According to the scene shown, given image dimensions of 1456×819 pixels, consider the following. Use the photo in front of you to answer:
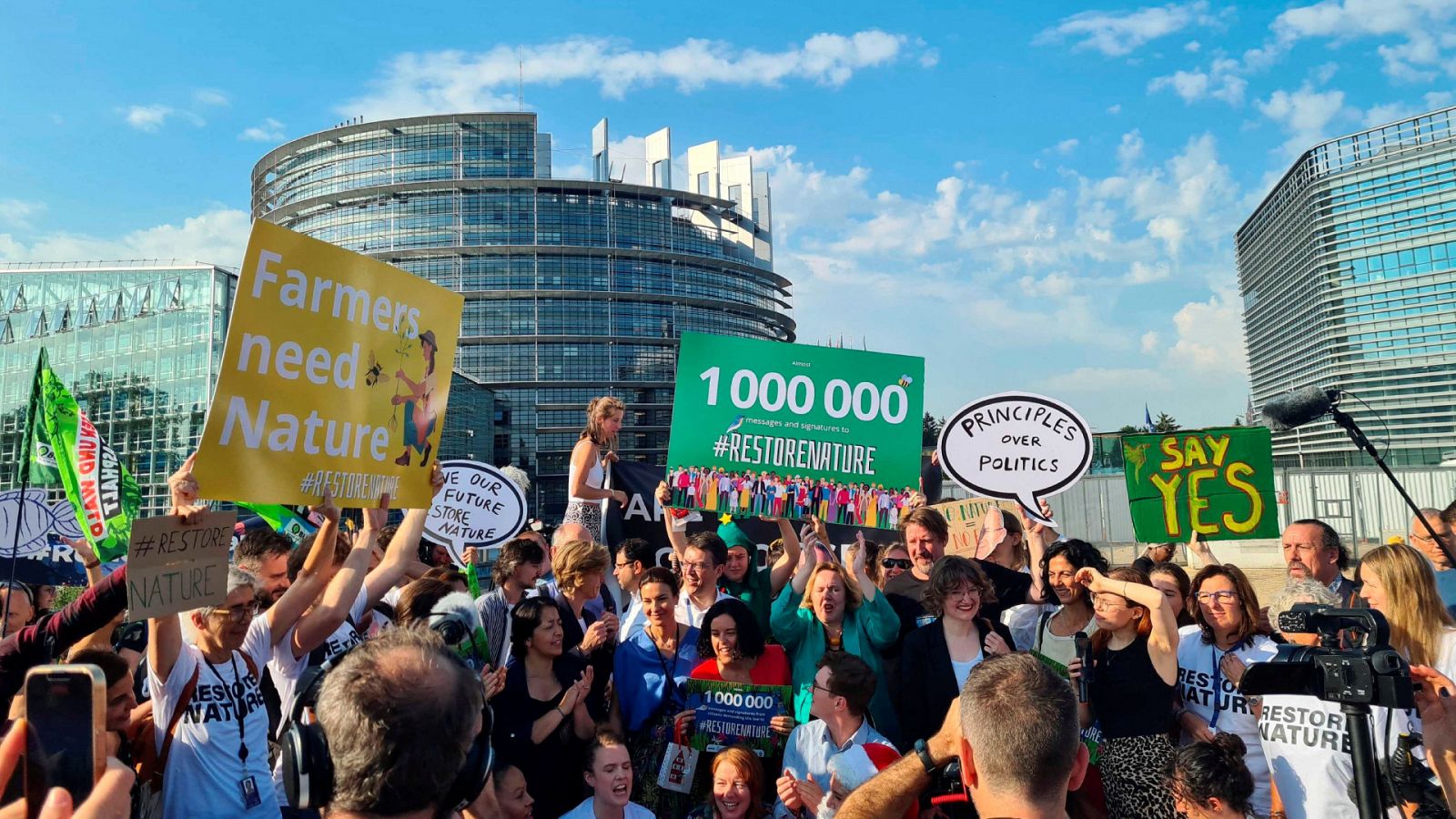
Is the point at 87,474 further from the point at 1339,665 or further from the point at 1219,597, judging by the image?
the point at 1339,665

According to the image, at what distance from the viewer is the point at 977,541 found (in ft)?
22.1

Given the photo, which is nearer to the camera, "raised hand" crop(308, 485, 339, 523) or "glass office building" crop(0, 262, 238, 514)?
"raised hand" crop(308, 485, 339, 523)

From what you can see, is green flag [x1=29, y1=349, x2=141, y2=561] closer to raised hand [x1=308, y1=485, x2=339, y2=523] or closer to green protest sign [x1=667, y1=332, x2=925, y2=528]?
raised hand [x1=308, y1=485, x2=339, y2=523]

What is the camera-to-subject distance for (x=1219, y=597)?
423 centimetres

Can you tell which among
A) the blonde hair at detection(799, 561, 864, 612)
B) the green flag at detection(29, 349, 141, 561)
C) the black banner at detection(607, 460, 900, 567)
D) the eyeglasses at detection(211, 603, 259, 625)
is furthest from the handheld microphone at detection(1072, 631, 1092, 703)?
the green flag at detection(29, 349, 141, 561)

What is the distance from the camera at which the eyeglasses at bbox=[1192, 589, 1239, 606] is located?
13.8ft

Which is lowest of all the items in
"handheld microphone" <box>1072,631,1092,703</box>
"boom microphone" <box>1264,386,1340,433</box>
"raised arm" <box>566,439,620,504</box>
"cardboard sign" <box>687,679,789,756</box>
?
"cardboard sign" <box>687,679,789,756</box>

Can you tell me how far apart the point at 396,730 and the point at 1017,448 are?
5034 mm

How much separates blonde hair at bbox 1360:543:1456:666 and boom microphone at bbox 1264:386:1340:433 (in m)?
1.53

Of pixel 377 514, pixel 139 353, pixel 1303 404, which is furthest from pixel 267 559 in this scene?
pixel 139 353

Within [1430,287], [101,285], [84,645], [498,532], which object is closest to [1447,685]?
[84,645]

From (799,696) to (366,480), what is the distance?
2.22 metres

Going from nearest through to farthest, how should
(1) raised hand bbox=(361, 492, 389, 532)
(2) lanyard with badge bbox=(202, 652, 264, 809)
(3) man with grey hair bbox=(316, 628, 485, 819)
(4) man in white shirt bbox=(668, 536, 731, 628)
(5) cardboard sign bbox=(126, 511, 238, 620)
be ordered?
(3) man with grey hair bbox=(316, 628, 485, 819), (5) cardboard sign bbox=(126, 511, 238, 620), (2) lanyard with badge bbox=(202, 652, 264, 809), (1) raised hand bbox=(361, 492, 389, 532), (4) man in white shirt bbox=(668, 536, 731, 628)

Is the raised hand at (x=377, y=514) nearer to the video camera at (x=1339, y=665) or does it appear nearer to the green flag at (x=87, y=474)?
the video camera at (x=1339, y=665)
